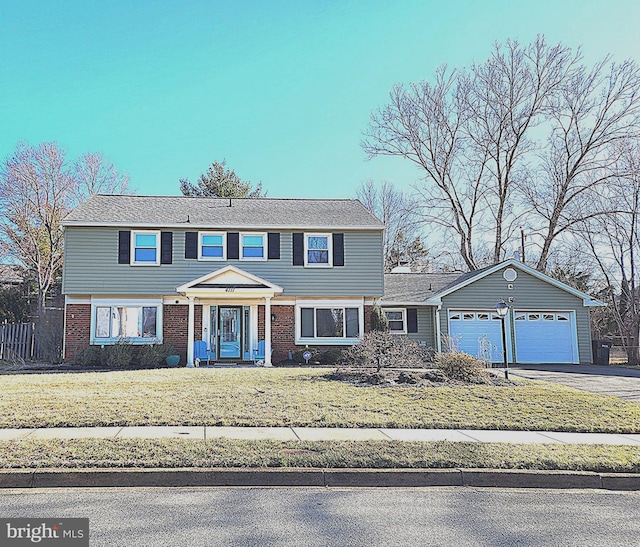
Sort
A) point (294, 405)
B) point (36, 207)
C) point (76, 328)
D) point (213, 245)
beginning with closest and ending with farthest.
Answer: point (294, 405), point (76, 328), point (213, 245), point (36, 207)

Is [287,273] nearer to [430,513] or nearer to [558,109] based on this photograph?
[430,513]

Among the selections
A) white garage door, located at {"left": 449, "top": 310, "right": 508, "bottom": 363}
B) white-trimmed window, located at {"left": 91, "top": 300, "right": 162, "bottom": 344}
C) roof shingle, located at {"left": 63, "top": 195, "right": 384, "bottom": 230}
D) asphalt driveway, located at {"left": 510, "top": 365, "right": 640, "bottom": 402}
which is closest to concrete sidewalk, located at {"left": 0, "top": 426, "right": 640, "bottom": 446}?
asphalt driveway, located at {"left": 510, "top": 365, "right": 640, "bottom": 402}

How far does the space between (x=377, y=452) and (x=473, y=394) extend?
5.49m

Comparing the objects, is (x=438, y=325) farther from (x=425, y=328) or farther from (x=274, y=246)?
(x=274, y=246)

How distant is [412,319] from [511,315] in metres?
3.99

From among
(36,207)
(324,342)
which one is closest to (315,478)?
(324,342)

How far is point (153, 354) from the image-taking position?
18750 mm

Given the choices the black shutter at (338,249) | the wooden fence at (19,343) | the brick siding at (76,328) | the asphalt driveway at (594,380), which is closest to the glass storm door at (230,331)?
the black shutter at (338,249)

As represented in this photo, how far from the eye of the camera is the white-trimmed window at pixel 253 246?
20.9 meters

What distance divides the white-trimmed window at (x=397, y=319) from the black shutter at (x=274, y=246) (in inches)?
204

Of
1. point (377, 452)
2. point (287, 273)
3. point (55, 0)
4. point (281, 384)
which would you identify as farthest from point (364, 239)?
point (377, 452)

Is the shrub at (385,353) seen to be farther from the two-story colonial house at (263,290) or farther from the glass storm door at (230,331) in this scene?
the glass storm door at (230,331)

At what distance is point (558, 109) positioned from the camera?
98.1 feet

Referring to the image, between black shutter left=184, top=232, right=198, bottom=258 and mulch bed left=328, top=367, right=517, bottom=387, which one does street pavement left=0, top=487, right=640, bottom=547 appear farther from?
black shutter left=184, top=232, right=198, bottom=258
